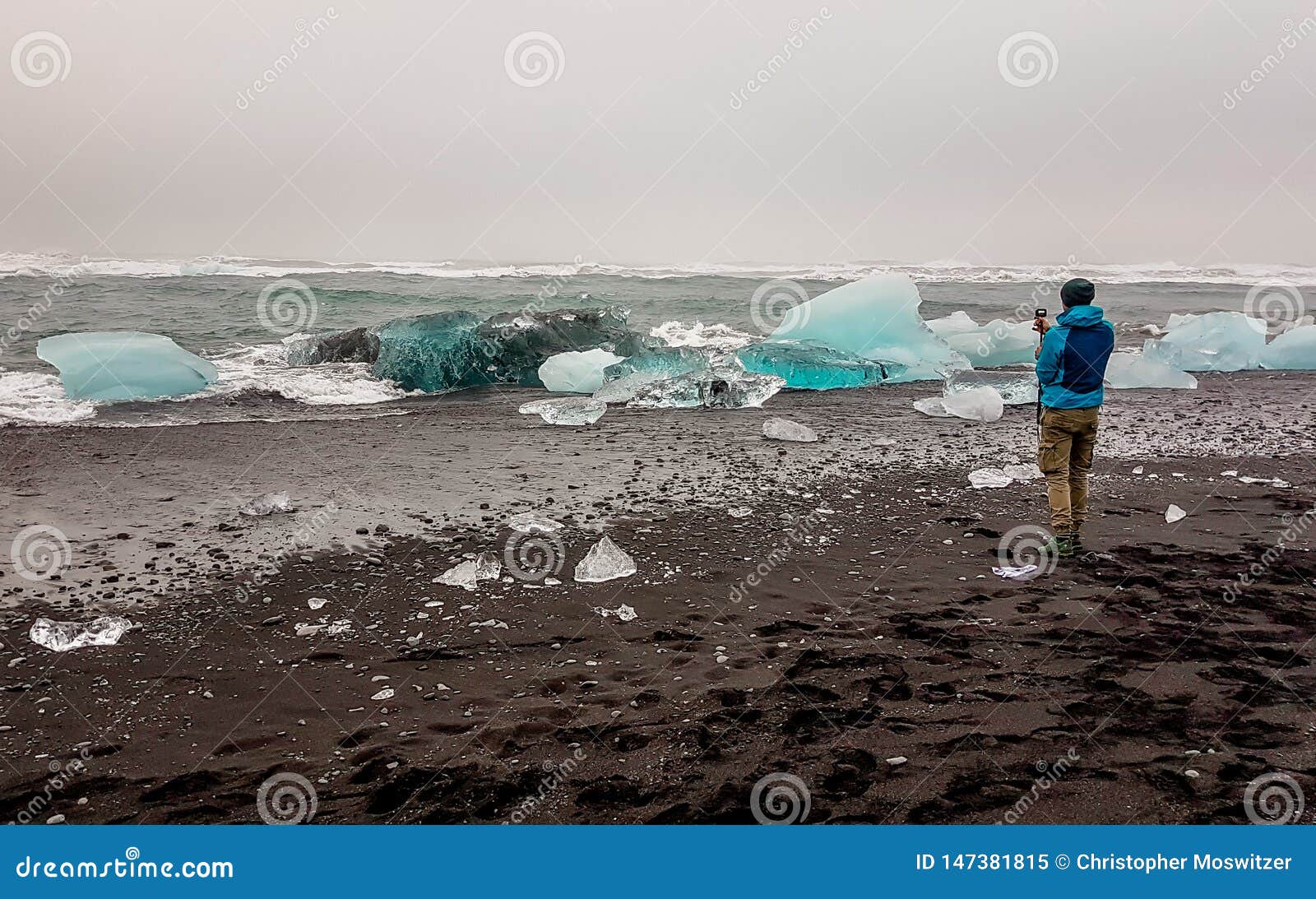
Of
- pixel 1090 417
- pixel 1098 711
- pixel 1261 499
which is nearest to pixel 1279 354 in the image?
pixel 1261 499

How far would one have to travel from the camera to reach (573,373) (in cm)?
1291

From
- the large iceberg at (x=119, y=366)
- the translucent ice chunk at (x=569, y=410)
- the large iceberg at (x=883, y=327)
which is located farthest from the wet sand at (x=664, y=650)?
the large iceberg at (x=883, y=327)

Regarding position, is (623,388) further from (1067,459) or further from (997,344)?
(997,344)

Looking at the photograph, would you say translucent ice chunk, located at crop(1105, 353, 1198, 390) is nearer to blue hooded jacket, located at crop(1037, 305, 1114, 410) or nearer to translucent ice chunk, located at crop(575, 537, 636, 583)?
blue hooded jacket, located at crop(1037, 305, 1114, 410)

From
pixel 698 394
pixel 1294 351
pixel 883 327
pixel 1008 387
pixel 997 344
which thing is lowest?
pixel 1008 387

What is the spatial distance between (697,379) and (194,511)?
6.68 meters

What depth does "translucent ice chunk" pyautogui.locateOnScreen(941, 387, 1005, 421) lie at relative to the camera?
10.4 m

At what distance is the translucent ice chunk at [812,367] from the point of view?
13078 millimetres

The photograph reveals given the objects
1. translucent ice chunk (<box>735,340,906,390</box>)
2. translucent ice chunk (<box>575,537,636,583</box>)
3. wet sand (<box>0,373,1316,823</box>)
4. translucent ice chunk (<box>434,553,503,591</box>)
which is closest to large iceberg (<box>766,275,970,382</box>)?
translucent ice chunk (<box>735,340,906,390</box>)

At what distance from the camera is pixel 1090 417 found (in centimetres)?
565

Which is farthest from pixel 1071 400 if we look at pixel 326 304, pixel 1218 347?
pixel 326 304

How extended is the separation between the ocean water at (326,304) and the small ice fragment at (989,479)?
724cm

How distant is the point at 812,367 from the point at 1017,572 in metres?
8.18

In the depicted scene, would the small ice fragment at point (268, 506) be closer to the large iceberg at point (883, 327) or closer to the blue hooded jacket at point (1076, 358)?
the blue hooded jacket at point (1076, 358)
